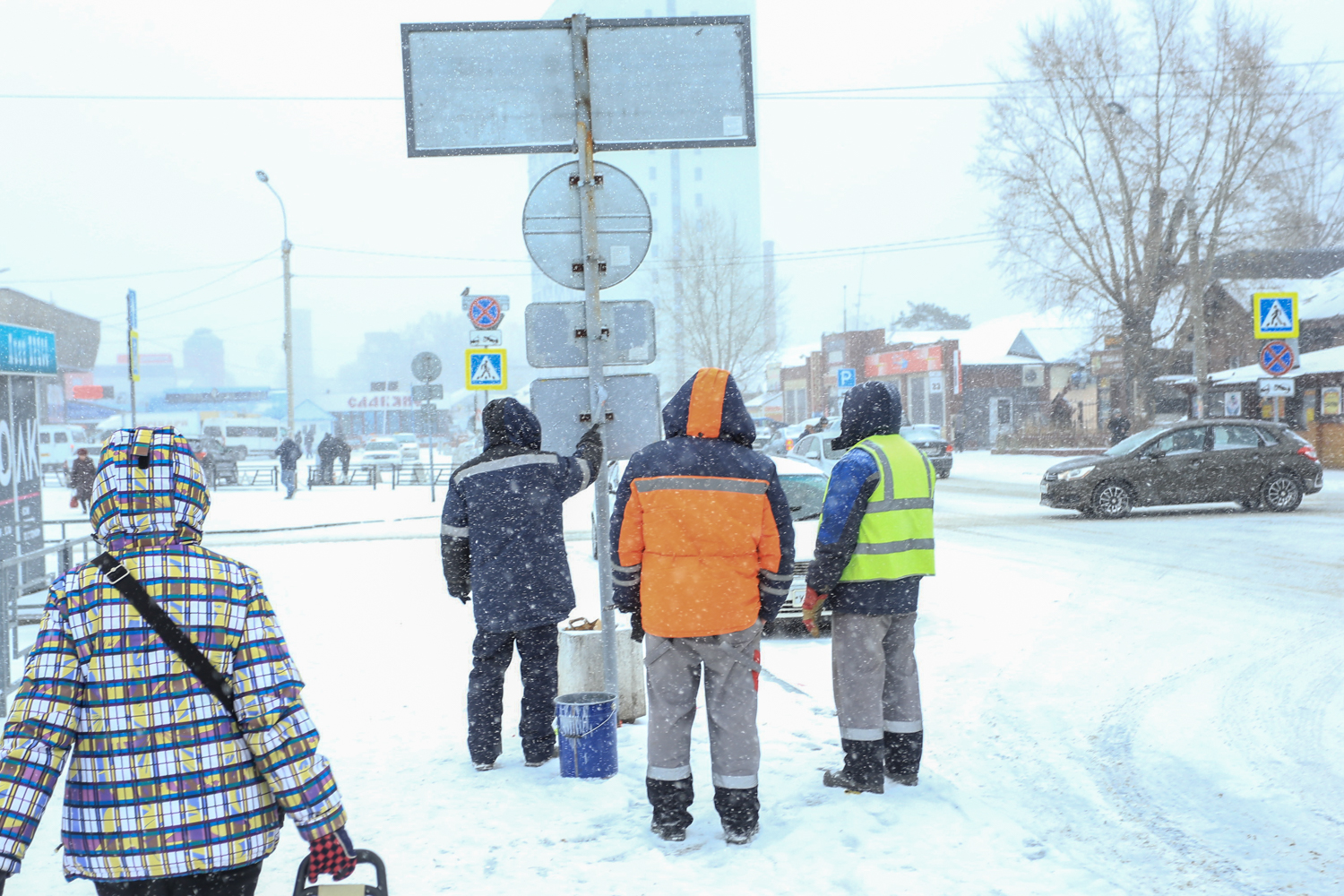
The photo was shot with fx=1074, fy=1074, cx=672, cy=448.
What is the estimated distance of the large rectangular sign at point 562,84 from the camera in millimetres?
5469

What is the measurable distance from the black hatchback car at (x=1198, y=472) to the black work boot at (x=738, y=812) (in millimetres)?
14091

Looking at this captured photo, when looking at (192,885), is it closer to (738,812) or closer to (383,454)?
(738,812)

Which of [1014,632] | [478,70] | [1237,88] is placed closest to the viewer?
[478,70]

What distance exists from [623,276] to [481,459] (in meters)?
1.23

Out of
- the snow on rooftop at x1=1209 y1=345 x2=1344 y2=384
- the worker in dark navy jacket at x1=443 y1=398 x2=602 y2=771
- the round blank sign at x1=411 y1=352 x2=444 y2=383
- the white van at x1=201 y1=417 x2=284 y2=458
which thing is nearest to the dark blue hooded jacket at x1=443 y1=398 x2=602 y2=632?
the worker in dark navy jacket at x1=443 y1=398 x2=602 y2=771

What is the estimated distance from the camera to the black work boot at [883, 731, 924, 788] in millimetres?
4965

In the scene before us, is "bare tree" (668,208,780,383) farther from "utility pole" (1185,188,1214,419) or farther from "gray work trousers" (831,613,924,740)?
"gray work trousers" (831,613,924,740)

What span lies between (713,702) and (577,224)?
2.59m

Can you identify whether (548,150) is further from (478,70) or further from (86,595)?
(86,595)

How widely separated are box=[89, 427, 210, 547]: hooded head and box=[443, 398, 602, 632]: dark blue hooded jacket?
2615 mm

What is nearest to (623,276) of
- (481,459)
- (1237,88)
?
(481,459)

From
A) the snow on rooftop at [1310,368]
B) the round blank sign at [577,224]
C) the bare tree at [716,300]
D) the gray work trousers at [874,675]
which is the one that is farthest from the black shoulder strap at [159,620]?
the bare tree at [716,300]

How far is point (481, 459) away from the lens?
514cm

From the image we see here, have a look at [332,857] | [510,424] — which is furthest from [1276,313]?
[332,857]
